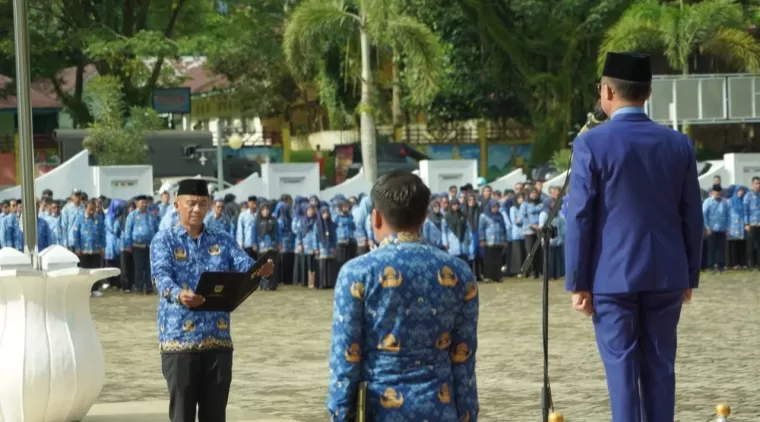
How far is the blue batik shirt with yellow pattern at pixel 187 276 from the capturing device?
26.5 ft

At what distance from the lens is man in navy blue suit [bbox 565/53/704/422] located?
22.9ft

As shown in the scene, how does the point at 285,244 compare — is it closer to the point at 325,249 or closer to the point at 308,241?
the point at 308,241

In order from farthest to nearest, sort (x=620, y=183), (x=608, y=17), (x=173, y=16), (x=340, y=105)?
(x=340, y=105) < (x=173, y=16) < (x=608, y=17) < (x=620, y=183)

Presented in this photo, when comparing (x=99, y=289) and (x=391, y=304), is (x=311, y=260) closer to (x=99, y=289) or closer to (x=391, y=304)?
(x=99, y=289)

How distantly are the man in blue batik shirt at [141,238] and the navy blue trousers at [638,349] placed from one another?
2007 centimetres

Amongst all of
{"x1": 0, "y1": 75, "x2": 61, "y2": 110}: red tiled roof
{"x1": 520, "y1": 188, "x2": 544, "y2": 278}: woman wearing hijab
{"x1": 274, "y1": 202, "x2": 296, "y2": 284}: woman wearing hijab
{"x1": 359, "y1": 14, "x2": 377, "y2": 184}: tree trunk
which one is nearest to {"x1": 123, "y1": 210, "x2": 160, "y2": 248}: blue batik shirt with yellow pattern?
{"x1": 274, "y1": 202, "x2": 296, "y2": 284}: woman wearing hijab

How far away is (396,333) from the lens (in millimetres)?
5160

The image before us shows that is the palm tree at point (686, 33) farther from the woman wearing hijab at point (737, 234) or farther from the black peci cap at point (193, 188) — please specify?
the black peci cap at point (193, 188)

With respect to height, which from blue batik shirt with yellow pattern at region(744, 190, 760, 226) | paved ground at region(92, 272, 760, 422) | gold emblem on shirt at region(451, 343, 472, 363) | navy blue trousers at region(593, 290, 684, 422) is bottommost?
paved ground at region(92, 272, 760, 422)

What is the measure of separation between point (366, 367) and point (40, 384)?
5.45m

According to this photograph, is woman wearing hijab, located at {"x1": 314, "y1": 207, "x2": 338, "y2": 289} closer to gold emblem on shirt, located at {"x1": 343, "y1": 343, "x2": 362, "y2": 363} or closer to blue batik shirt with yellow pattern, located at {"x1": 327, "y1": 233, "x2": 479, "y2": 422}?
blue batik shirt with yellow pattern, located at {"x1": 327, "y1": 233, "x2": 479, "y2": 422}

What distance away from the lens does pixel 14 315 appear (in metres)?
10.4

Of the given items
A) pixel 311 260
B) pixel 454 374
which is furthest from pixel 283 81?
pixel 454 374

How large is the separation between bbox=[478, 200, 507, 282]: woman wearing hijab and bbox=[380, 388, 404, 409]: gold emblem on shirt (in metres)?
23.2
